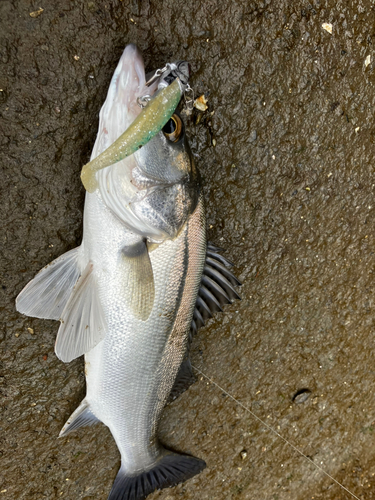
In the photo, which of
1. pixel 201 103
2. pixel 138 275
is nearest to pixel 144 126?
pixel 138 275

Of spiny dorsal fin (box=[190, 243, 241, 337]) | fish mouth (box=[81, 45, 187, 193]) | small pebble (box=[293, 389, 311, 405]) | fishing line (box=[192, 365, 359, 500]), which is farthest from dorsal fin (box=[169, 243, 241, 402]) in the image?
small pebble (box=[293, 389, 311, 405])

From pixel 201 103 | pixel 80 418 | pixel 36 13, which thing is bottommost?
pixel 80 418

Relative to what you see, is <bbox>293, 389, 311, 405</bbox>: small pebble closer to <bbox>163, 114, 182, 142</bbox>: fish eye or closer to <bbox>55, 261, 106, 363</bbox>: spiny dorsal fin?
<bbox>55, 261, 106, 363</bbox>: spiny dorsal fin

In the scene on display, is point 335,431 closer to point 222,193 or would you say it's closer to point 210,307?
point 210,307

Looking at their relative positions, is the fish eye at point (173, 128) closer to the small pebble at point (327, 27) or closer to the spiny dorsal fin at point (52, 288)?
the spiny dorsal fin at point (52, 288)

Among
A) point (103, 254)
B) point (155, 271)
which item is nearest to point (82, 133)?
point (103, 254)

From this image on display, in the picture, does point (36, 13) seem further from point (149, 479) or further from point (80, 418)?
point (149, 479)
